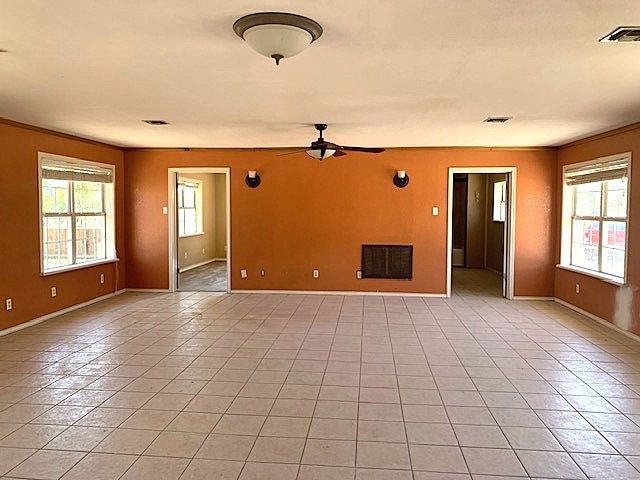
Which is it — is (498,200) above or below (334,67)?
below

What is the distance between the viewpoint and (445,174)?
7.09 metres

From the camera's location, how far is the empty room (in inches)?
96.7

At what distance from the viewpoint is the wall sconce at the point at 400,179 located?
705 centimetres

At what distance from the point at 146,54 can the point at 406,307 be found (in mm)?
4684

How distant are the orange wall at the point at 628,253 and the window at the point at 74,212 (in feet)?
21.6

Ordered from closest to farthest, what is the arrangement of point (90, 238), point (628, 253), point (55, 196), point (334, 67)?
point (334, 67) → point (628, 253) → point (55, 196) → point (90, 238)

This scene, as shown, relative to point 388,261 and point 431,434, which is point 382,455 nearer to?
point 431,434

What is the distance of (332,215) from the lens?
7285mm

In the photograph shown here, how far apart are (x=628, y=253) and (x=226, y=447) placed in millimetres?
4656

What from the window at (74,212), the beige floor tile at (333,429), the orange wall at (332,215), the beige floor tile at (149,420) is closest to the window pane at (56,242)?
the window at (74,212)

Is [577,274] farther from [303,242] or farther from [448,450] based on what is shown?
[448,450]

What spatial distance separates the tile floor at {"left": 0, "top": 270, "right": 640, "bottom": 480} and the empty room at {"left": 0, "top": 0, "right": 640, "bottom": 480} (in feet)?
0.07

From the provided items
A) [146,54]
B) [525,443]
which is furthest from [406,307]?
[146,54]

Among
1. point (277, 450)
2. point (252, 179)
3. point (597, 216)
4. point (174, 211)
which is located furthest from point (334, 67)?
point (174, 211)
